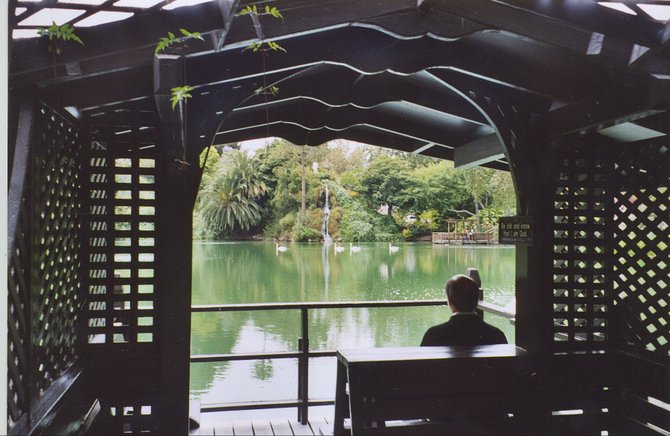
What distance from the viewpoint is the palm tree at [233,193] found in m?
26.5

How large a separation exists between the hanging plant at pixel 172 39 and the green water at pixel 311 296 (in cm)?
503

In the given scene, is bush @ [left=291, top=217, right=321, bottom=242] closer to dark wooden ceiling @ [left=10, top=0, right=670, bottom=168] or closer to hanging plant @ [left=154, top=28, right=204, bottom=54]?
dark wooden ceiling @ [left=10, top=0, right=670, bottom=168]

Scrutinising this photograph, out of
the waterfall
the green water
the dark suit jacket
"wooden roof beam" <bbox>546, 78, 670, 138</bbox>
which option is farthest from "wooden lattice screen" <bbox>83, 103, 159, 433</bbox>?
the waterfall

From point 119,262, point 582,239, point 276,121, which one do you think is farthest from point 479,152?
point 119,262

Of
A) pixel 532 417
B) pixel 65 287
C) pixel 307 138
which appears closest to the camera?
pixel 65 287

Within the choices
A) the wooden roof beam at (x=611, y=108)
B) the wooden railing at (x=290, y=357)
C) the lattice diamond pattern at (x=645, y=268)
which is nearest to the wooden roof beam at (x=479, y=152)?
the wooden roof beam at (x=611, y=108)

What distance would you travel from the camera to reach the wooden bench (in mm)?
2539

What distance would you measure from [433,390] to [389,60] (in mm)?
1556

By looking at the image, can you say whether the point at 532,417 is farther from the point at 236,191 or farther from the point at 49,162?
the point at 236,191

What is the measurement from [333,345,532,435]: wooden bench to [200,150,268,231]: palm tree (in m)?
24.3

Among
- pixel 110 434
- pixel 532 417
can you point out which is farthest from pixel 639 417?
pixel 110 434

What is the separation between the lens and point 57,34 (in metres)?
1.73

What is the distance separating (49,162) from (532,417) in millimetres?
2476

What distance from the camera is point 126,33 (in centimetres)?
194
